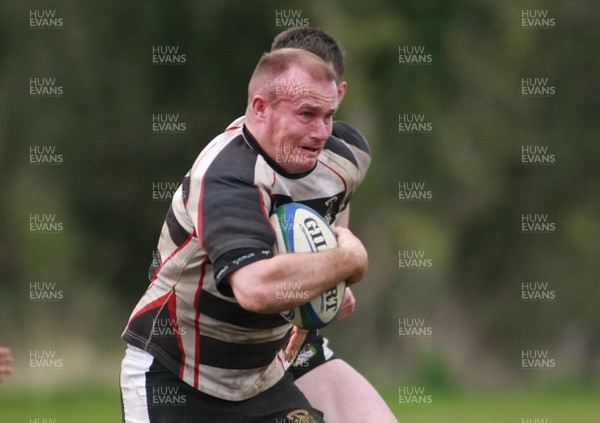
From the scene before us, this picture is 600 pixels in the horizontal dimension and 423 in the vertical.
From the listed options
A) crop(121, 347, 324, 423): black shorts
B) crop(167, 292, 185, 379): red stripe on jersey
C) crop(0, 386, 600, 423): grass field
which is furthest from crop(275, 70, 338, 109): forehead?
crop(0, 386, 600, 423): grass field

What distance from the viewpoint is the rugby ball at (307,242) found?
4285mm

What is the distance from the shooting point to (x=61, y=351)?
14773mm

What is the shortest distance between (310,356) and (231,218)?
1.48m

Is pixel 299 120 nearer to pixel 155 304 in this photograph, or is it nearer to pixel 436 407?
pixel 155 304

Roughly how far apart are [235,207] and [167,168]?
1186 cm

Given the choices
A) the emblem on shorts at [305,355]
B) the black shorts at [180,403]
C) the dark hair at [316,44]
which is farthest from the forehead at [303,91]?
the emblem on shorts at [305,355]

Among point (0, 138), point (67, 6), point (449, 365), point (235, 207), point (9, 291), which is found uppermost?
point (67, 6)

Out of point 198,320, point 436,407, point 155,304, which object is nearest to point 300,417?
point 198,320

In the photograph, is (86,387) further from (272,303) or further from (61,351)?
(272,303)

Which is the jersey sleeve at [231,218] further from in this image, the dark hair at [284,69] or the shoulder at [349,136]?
the shoulder at [349,136]

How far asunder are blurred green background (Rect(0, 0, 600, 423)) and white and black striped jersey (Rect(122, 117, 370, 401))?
9.65 metres

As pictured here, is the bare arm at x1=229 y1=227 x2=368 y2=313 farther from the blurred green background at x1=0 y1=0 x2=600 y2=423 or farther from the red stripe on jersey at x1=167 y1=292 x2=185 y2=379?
the blurred green background at x1=0 y1=0 x2=600 y2=423

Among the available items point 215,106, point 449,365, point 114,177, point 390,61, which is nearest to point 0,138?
point 114,177

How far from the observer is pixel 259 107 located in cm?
460
